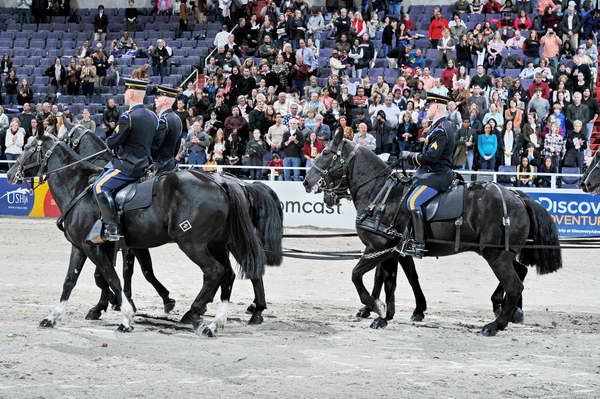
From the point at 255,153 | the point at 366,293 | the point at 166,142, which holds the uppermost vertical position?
the point at 166,142

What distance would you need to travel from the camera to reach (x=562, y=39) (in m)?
24.7

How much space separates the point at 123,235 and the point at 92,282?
408cm

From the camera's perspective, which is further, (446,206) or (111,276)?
(446,206)

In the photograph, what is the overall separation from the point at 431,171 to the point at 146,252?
378 centimetres

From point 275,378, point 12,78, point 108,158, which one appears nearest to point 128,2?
point 12,78

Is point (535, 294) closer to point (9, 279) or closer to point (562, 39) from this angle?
point (9, 279)

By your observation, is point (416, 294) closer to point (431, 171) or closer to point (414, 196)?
point (414, 196)

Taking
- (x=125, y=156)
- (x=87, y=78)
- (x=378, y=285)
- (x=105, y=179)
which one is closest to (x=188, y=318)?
(x=105, y=179)

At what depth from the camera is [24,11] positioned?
33.8 metres

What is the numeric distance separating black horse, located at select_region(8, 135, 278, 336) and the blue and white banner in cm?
1098

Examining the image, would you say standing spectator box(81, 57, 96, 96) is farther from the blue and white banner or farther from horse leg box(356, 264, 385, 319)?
horse leg box(356, 264, 385, 319)

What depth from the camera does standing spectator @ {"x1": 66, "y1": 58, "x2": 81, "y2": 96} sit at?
28.5 metres

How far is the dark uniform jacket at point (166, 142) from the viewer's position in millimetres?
10984

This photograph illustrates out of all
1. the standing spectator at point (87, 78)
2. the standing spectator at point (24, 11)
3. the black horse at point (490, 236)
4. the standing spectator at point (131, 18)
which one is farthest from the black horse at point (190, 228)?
the standing spectator at point (24, 11)
